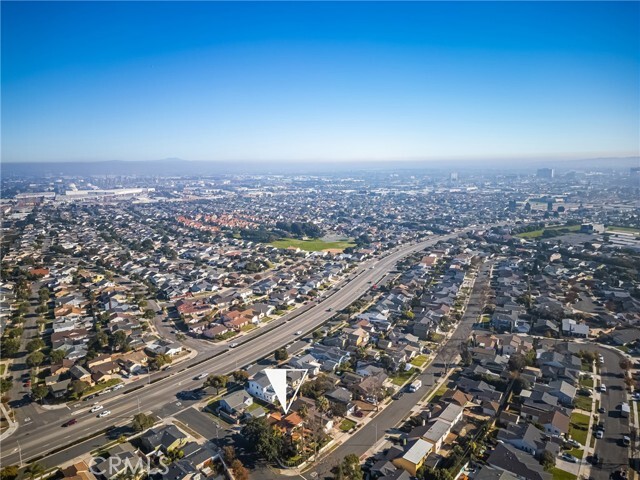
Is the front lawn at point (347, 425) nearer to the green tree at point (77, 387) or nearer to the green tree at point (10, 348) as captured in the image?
the green tree at point (77, 387)

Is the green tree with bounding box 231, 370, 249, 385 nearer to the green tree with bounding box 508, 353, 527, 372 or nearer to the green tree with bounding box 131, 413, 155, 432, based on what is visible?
the green tree with bounding box 131, 413, 155, 432

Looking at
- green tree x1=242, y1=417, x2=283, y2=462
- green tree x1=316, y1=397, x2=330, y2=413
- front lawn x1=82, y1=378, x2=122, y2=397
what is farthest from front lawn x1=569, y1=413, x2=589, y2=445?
front lawn x1=82, y1=378, x2=122, y2=397

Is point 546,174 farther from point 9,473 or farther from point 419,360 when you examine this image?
point 9,473

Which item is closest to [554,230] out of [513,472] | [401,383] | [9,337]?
[401,383]

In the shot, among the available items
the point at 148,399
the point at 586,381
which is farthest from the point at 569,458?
the point at 148,399

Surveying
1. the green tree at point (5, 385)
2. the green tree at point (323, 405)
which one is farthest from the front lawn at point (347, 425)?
the green tree at point (5, 385)
